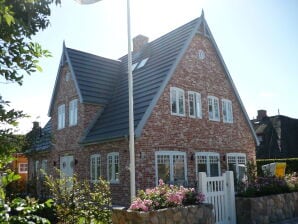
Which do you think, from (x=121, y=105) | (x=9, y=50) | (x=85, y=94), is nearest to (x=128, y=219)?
(x=9, y=50)

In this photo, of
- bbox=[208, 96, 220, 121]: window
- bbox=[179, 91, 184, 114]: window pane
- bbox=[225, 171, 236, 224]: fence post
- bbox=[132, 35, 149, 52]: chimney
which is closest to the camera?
bbox=[225, 171, 236, 224]: fence post

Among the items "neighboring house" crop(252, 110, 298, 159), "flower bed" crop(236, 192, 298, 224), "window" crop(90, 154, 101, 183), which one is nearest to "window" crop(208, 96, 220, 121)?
"window" crop(90, 154, 101, 183)

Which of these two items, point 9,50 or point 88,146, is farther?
point 88,146

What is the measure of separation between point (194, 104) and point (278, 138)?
20615mm

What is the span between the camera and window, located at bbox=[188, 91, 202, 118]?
17778 mm

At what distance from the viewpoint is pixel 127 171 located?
1502 centimetres

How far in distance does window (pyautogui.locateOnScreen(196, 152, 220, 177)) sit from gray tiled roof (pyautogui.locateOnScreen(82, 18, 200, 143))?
14.0 feet

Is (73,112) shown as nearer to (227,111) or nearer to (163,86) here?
(163,86)

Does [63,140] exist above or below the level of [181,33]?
below

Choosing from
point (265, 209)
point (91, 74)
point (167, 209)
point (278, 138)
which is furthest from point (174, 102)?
point (278, 138)

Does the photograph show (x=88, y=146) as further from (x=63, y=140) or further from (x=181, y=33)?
(x=181, y=33)

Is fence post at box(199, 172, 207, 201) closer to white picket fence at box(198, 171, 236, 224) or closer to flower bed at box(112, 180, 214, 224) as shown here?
white picket fence at box(198, 171, 236, 224)

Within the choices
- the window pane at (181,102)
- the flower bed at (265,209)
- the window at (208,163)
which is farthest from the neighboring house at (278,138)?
the flower bed at (265,209)

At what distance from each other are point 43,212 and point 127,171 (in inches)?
161
